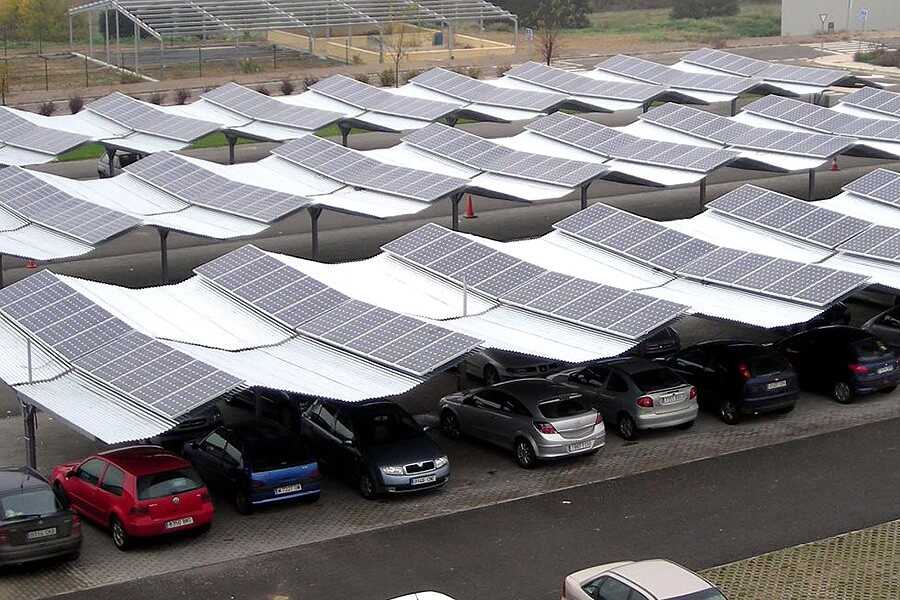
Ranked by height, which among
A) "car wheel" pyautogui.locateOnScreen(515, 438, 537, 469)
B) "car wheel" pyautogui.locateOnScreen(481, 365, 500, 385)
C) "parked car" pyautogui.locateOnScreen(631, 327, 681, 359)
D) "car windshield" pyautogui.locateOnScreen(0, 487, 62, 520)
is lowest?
"car wheel" pyautogui.locateOnScreen(481, 365, 500, 385)

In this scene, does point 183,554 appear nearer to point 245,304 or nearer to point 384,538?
point 384,538

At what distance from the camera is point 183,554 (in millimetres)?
18266

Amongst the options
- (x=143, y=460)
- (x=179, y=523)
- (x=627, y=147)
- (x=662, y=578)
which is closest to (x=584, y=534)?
(x=662, y=578)

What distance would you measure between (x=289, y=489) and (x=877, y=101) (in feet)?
97.1

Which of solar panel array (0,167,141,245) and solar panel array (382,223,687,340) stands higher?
solar panel array (382,223,687,340)

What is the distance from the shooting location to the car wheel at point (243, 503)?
19547mm

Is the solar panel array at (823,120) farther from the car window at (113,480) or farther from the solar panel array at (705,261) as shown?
the car window at (113,480)

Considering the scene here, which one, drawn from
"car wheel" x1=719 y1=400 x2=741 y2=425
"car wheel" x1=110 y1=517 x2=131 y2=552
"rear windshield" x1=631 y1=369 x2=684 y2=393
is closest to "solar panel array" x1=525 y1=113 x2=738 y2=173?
"car wheel" x1=719 y1=400 x2=741 y2=425

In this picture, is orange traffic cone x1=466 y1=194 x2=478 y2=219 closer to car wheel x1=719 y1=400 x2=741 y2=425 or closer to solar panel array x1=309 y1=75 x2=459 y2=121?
solar panel array x1=309 y1=75 x2=459 y2=121

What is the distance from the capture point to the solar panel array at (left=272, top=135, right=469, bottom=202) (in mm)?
32438

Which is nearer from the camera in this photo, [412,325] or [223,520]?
[223,520]

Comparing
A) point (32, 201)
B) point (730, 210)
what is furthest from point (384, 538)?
point (32, 201)

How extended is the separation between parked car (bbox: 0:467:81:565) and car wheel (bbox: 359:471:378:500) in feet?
13.8

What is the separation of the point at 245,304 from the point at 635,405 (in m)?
6.48
